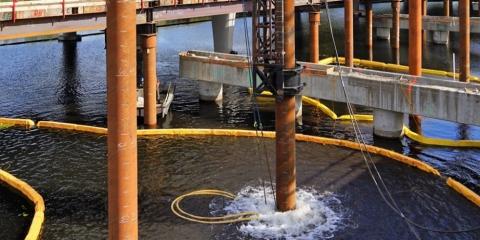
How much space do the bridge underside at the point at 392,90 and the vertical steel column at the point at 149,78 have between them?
230 inches

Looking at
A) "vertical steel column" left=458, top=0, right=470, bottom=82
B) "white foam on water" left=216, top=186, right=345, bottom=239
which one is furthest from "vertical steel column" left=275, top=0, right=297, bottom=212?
"vertical steel column" left=458, top=0, right=470, bottom=82

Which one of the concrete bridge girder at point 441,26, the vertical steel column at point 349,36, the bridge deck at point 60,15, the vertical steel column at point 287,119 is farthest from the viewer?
the concrete bridge girder at point 441,26

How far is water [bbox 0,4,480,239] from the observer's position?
19.0 m

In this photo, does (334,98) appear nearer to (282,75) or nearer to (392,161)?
(392,161)

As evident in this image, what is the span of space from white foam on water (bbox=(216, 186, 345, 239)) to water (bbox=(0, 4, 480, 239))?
35cm

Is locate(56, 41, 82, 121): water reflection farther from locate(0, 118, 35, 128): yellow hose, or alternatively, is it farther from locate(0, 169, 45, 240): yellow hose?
locate(0, 169, 45, 240): yellow hose

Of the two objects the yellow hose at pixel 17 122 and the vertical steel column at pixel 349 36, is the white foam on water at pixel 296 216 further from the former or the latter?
the vertical steel column at pixel 349 36

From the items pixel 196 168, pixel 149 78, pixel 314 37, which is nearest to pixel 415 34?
pixel 314 37

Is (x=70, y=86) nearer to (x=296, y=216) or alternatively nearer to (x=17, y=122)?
(x=17, y=122)

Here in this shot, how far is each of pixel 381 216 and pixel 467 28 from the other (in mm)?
19724

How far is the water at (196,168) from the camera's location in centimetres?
1905

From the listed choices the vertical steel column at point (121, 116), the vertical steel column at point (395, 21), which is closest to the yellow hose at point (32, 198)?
the vertical steel column at point (121, 116)

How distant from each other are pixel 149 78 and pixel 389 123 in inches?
540

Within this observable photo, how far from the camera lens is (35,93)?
42.4 m
